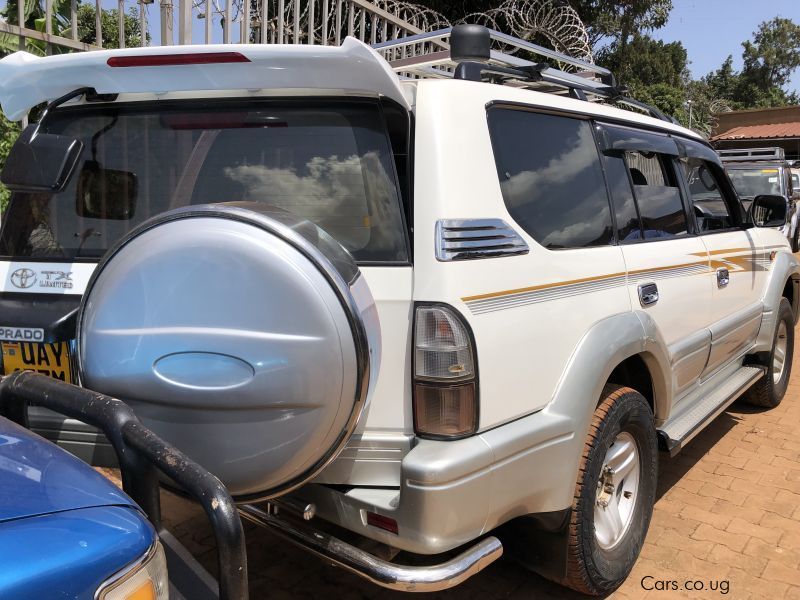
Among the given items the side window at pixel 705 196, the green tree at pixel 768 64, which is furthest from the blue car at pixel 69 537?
the green tree at pixel 768 64

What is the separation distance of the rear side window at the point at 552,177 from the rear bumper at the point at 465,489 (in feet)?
2.33

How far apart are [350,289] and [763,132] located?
36.7 meters

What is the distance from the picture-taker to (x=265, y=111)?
7.87 ft

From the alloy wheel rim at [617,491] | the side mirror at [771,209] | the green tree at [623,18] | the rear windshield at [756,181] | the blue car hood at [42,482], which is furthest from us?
the green tree at [623,18]

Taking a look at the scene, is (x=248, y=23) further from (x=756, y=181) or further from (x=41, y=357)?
(x=756, y=181)

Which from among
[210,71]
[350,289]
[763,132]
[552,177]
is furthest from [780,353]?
[763,132]

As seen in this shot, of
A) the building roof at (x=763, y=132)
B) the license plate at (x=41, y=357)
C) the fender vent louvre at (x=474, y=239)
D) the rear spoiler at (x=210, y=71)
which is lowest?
the license plate at (x=41, y=357)

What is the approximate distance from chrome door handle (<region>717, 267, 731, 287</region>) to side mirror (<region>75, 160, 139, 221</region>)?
3056 mm

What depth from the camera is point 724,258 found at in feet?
13.3

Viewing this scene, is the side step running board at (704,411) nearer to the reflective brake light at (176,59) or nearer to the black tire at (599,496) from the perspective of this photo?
the black tire at (599,496)

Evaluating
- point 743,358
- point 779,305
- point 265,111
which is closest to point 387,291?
point 265,111

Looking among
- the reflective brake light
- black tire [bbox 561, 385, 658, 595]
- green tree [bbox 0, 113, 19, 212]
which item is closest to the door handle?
black tire [bbox 561, 385, 658, 595]

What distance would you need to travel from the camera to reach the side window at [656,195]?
3.31 meters

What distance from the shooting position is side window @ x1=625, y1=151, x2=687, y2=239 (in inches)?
130
